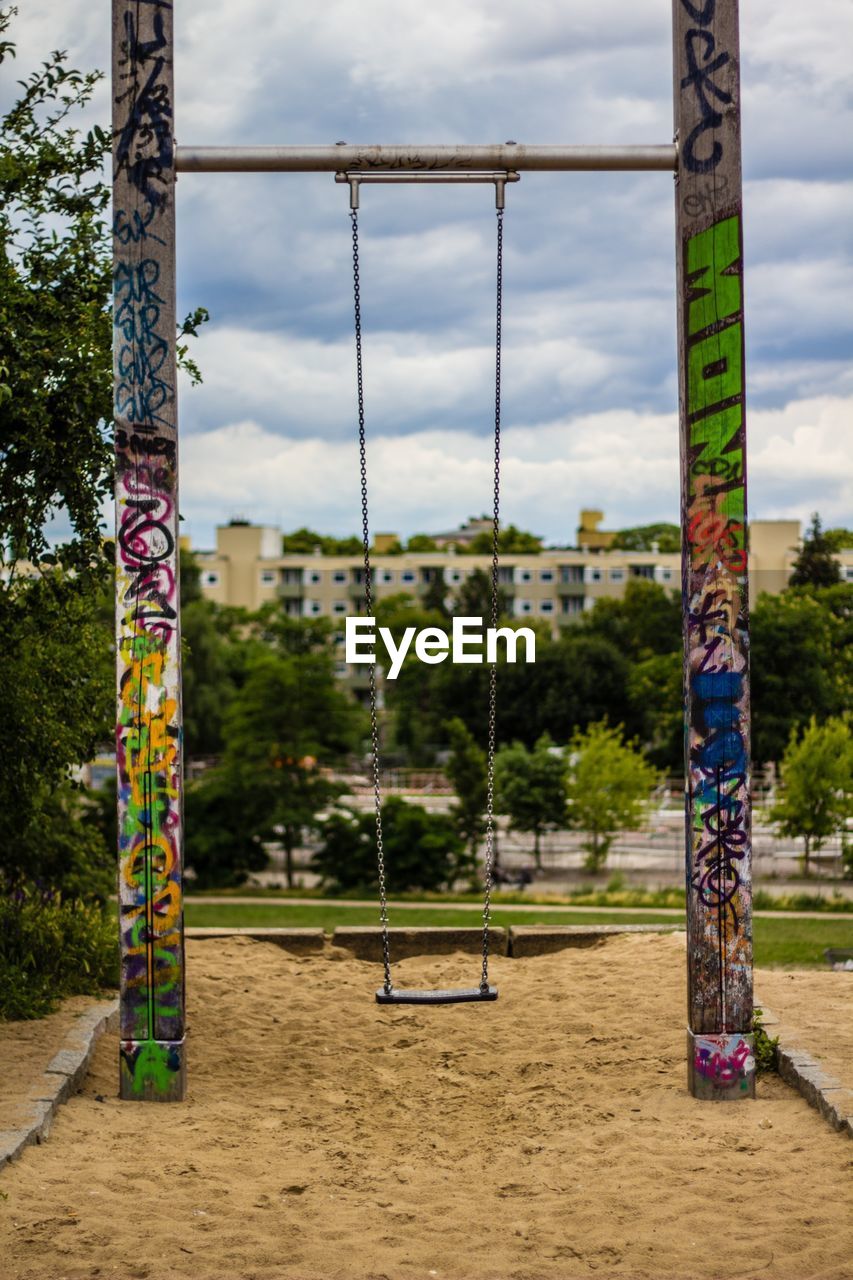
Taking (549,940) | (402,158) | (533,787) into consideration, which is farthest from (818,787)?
(402,158)

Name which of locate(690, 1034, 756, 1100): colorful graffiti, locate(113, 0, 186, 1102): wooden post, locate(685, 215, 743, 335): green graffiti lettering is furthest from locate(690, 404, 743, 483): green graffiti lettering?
locate(690, 1034, 756, 1100): colorful graffiti

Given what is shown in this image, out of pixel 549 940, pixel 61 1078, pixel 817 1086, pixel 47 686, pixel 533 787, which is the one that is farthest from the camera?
pixel 533 787

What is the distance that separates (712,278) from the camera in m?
6.86

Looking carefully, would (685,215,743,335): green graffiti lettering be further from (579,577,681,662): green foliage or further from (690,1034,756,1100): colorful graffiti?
(579,577,681,662): green foliage

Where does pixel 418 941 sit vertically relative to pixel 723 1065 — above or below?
below

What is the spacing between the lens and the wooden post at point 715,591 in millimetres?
6832

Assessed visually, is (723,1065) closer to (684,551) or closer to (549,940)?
(684,551)

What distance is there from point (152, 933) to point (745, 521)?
129 inches

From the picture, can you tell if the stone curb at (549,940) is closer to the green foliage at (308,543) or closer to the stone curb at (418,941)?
the stone curb at (418,941)

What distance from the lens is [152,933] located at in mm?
6898

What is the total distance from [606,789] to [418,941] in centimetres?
2378

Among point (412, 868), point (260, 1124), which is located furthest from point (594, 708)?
point (260, 1124)

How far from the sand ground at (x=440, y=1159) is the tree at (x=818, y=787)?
22.4 m

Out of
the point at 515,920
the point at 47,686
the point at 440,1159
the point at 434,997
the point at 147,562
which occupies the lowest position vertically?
the point at 515,920
